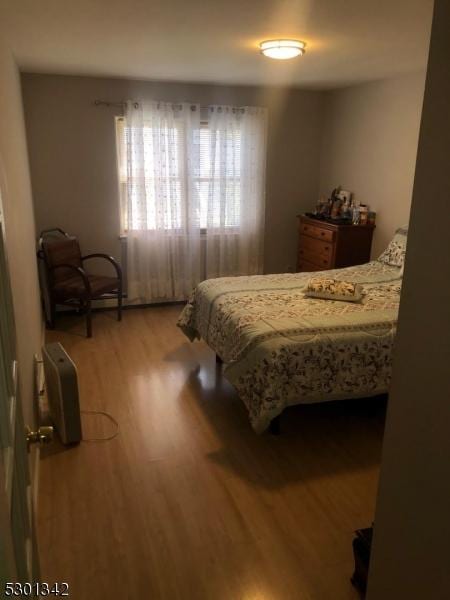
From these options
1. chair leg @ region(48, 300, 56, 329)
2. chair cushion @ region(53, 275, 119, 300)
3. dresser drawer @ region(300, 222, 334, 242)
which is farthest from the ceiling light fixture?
chair leg @ region(48, 300, 56, 329)

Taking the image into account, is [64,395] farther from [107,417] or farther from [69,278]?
[69,278]

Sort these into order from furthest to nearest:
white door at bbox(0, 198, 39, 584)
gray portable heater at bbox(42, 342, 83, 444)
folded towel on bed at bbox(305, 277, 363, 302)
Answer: folded towel on bed at bbox(305, 277, 363, 302)
gray portable heater at bbox(42, 342, 83, 444)
white door at bbox(0, 198, 39, 584)

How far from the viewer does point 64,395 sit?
2.67m

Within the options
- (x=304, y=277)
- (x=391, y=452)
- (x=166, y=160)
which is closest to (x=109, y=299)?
(x=166, y=160)

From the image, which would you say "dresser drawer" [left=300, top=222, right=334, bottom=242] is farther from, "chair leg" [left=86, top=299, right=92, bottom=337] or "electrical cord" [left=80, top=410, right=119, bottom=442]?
"electrical cord" [left=80, top=410, right=119, bottom=442]

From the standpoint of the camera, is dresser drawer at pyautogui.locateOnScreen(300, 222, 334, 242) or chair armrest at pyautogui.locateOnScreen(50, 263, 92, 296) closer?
chair armrest at pyautogui.locateOnScreen(50, 263, 92, 296)

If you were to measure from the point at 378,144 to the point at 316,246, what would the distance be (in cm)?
119

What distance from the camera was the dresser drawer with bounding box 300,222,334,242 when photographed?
493 centimetres

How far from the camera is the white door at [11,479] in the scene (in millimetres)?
704

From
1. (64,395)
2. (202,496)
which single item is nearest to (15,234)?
(64,395)

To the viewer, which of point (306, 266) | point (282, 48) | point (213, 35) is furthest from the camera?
point (306, 266)

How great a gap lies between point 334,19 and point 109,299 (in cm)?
351

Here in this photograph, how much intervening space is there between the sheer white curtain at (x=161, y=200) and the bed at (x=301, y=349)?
2.05 m

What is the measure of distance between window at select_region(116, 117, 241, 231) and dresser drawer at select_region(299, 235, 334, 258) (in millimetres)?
795
